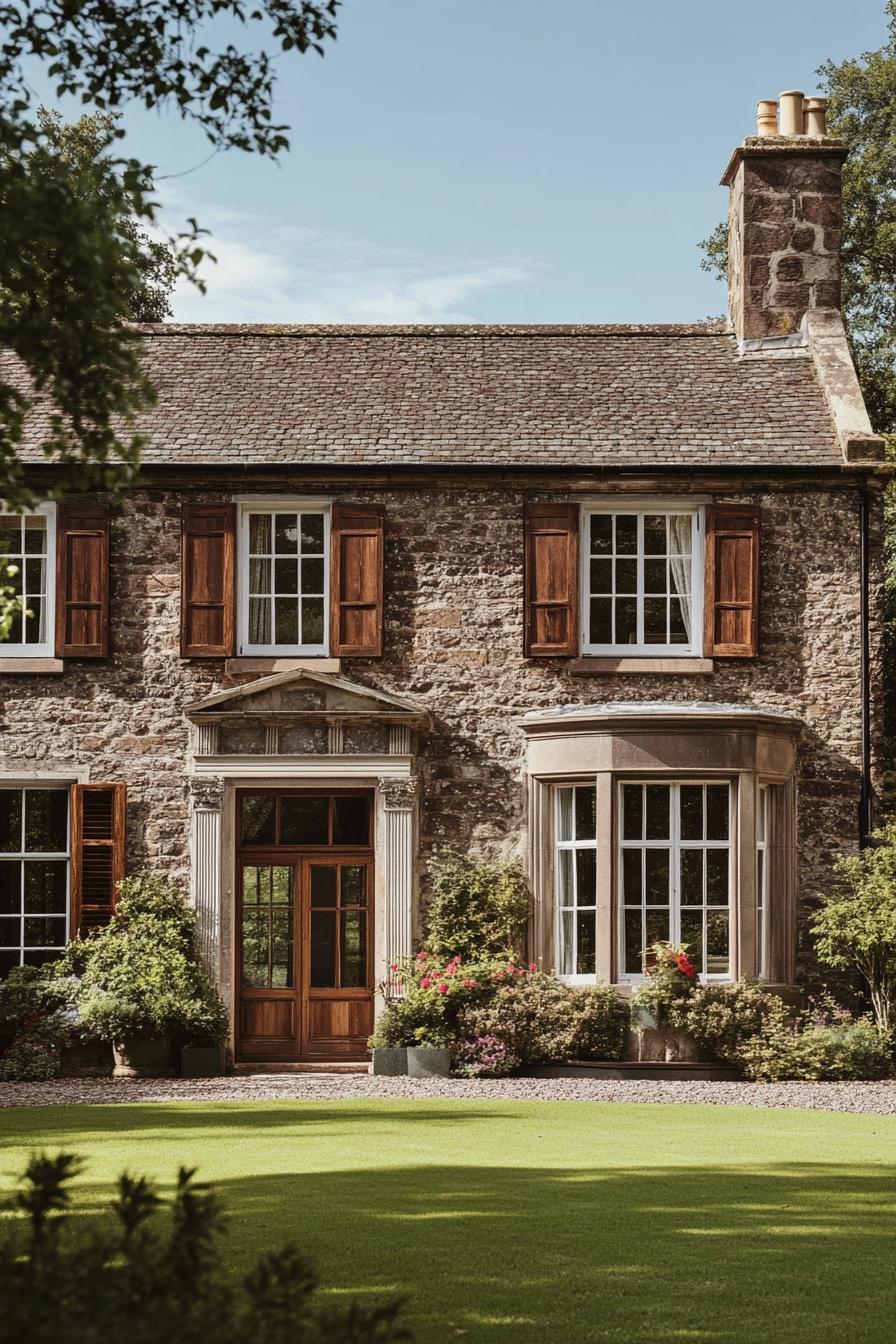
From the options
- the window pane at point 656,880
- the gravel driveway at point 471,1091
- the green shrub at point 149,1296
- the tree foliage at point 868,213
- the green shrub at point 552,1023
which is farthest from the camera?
the tree foliage at point 868,213

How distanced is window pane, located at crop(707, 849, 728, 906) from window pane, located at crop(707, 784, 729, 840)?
0.18m

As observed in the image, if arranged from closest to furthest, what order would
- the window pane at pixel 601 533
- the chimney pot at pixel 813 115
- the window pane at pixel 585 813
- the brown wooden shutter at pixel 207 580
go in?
the window pane at pixel 585 813
the brown wooden shutter at pixel 207 580
the window pane at pixel 601 533
the chimney pot at pixel 813 115

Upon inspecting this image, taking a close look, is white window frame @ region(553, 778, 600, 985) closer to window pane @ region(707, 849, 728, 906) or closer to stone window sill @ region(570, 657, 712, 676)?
window pane @ region(707, 849, 728, 906)

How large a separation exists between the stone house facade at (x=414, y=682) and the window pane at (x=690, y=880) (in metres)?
0.03

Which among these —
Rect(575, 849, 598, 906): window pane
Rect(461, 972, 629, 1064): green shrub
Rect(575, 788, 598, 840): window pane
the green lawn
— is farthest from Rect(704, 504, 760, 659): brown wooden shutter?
the green lawn

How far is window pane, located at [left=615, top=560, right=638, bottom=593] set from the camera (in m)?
18.5

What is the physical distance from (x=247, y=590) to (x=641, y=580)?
13.2 ft

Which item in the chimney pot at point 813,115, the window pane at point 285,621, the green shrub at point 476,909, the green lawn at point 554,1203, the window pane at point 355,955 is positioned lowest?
the green lawn at point 554,1203

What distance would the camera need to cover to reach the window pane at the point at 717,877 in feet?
57.2

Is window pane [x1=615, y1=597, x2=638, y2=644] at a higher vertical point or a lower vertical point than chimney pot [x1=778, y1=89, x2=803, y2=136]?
lower

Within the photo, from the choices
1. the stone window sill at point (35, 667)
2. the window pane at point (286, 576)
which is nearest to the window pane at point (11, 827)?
the stone window sill at point (35, 667)

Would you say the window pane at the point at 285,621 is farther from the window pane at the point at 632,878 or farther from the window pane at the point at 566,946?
the window pane at the point at 632,878

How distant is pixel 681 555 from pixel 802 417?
6.67 ft

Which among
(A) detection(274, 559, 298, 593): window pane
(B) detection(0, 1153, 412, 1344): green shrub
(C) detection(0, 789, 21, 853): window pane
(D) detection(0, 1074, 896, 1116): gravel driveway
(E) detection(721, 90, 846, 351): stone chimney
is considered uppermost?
(E) detection(721, 90, 846, 351): stone chimney
